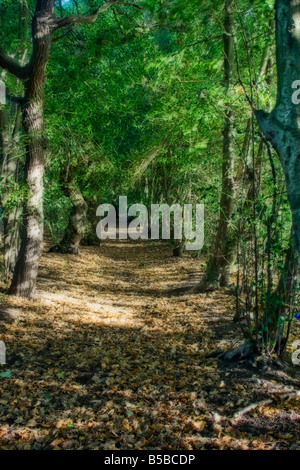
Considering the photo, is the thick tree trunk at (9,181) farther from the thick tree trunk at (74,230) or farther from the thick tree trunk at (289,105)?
the thick tree trunk at (74,230)

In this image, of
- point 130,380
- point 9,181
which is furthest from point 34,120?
point 130,380

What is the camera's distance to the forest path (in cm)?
372

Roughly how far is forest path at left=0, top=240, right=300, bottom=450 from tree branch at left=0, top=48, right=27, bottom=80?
175 inches

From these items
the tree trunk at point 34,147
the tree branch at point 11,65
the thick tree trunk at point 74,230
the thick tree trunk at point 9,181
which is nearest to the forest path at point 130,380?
the tree trunk at point 34,147

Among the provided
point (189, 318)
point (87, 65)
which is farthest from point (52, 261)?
point (189, 318)

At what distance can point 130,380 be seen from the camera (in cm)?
516

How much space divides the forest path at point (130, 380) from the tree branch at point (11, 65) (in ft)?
14.6

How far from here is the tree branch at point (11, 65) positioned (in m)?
7.73

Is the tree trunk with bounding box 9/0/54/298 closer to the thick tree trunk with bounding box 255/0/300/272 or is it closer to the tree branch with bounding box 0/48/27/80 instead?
the tree branch with bounding box 0/48/27/80

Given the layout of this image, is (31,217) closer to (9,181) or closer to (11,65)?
(9,181)

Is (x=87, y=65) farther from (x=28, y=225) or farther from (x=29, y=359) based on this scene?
(x=29, y=359)

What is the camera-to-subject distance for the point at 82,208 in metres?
16.7

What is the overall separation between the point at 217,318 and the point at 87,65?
25.3ft

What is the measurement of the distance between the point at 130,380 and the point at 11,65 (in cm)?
617
